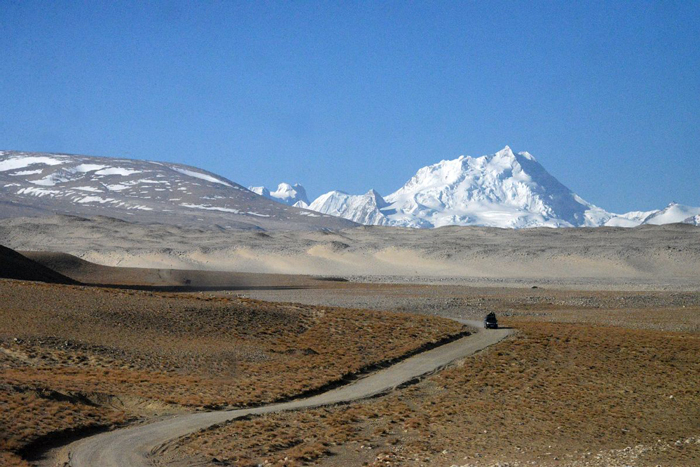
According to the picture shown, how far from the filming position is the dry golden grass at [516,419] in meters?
18.5

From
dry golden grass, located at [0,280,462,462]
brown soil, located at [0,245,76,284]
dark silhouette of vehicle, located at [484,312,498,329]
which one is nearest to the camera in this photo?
dry golden grass, located at [0,280,462,462]

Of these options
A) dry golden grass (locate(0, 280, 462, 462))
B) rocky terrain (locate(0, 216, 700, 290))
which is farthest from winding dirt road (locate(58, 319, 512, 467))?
rocky terrain (locate(0, 216, 700, 290))

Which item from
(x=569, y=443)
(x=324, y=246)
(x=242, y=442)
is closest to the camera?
(x=242, y=442)

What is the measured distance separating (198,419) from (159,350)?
27.0 feet

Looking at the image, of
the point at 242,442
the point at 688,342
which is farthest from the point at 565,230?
the point at 242,442

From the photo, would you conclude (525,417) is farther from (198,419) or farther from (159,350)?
(159,350)

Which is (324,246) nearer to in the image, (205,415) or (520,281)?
(520,281)

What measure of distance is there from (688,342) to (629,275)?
6100 cm

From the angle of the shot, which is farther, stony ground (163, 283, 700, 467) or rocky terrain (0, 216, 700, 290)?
rocky terrain (0, 216, 700, 290)

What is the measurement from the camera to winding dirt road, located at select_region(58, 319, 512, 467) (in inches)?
674

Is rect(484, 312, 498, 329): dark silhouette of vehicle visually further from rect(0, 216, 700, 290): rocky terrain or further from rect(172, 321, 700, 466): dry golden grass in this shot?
rect(0, 216, 700, 290): rocky terrain

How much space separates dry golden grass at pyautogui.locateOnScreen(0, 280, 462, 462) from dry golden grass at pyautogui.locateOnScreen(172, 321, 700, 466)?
3136 millimetres

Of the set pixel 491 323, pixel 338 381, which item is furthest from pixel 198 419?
pixel 491 323

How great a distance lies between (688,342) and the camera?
3294 centimetres
